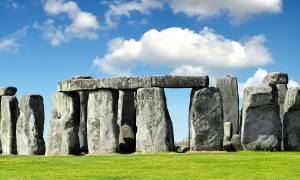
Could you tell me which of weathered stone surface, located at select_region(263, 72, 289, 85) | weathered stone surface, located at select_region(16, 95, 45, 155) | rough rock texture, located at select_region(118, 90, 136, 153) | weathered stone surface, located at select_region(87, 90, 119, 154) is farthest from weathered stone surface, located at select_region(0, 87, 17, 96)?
weathered stone surface, located at select_region(263, 72, 289, 85)

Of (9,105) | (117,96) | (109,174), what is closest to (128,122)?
(117,96)

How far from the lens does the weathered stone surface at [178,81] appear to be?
964 inches

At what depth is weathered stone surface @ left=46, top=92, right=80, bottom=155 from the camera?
25.9 meters

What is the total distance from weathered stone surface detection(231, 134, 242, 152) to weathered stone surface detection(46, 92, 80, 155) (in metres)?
5.99

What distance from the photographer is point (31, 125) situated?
2722 cm

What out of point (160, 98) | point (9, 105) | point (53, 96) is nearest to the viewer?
point (160, 98)

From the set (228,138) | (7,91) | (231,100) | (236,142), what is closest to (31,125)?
(7,91)

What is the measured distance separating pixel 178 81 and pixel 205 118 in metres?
1.66

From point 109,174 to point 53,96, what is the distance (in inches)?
380

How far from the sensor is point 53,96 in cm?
2667

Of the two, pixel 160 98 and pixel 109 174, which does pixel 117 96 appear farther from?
pixel 109 174

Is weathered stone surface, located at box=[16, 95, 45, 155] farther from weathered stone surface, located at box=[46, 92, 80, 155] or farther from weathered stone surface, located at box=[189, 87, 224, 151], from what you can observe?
weathered stone surface, located at box=[189, 87, 224, 151]

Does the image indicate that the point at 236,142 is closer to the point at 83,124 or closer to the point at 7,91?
the point at 83,124

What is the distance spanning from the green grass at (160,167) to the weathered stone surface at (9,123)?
5314 mm
